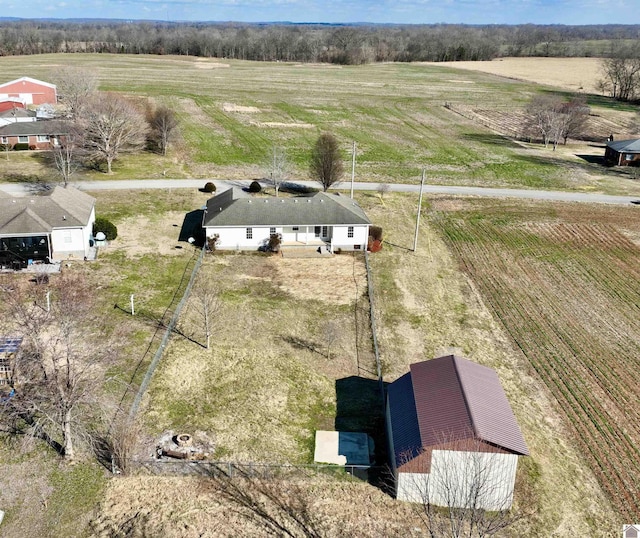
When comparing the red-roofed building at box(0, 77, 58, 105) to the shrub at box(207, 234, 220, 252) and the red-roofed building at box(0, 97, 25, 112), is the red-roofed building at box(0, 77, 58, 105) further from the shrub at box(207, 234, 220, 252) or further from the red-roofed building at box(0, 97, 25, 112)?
A: the shrub at box(207, 234, 220, 252)

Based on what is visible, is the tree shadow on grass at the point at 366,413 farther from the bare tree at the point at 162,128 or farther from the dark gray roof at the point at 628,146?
the dark gray roof at the point at 628,146

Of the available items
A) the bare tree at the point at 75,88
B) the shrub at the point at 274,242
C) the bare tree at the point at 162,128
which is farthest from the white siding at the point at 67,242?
the bare tree at the point at 75,88

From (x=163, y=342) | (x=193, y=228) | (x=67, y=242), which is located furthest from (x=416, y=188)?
(x=163, y=342)

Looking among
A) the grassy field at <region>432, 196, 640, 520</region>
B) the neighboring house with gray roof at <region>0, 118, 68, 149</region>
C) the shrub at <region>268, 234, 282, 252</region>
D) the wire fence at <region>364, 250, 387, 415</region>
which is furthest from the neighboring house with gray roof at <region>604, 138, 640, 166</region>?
the neighboring house with gray roof at <region>0, 118, 68, 149</region>

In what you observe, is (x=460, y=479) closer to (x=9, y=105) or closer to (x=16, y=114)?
(x=16, y=114)

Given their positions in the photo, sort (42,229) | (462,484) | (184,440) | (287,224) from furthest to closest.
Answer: (287,224) → (42,229) → (184,440) → (462,484)

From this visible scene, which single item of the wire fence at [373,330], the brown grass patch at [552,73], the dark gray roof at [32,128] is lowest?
the wire fence at [373,330]
